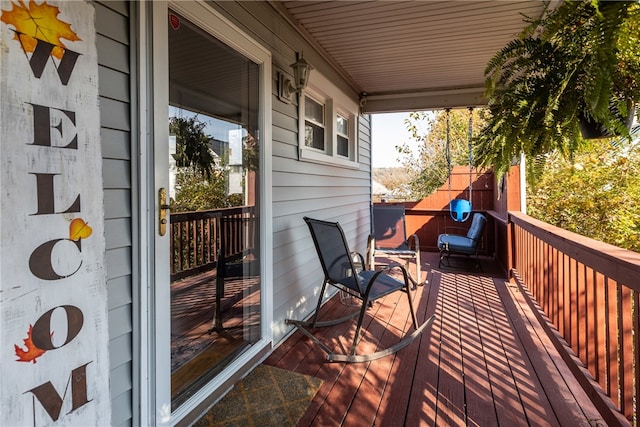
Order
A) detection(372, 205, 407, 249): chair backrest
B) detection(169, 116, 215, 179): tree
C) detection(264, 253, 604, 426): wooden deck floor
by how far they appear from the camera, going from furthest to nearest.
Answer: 1. detection(372, 205, 407, 249): chair backrest
2. detection(264, 253, 604, 426): wooden deck floor
3. detection(169, 116, 215, 179): tree

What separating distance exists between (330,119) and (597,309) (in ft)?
9.54

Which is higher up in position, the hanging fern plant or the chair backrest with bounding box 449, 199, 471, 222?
the hanging fern plant

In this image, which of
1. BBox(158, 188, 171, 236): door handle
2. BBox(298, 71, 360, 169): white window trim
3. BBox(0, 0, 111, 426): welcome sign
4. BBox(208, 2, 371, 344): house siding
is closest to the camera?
BBox(0, 0, 111, 426): welcome sign

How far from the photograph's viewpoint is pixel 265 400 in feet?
6.23

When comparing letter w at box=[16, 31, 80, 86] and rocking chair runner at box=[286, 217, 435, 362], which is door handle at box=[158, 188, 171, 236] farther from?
rocking chair runner at box=[286, 217, 435, 362]

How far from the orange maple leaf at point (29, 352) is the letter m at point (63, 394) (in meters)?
0.10

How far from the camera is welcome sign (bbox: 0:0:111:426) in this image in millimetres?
1000

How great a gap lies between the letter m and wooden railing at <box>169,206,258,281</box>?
1.73ft

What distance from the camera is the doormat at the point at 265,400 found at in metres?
1.74

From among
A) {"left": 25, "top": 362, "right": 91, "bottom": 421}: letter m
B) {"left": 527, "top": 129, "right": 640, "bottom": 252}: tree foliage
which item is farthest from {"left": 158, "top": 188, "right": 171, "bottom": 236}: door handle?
{"left": 527, "top": 129, "right": 640, "bottom": 252}: tree foliage

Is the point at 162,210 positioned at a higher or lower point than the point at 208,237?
higher

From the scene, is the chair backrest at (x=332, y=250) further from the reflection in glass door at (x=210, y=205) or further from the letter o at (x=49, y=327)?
the letter o at (x=49, y=327)

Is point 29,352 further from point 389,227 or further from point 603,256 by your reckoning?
point 389,227

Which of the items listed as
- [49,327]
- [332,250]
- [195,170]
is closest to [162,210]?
[195,170]
